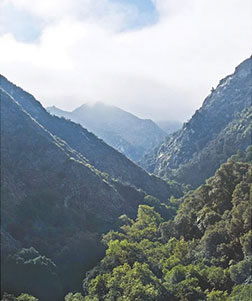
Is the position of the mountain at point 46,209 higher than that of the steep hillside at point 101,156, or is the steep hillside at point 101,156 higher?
the steep hillside at point 101,156

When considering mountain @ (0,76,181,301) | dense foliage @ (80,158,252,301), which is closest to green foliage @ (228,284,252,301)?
dense foliage @ (80,158,252,301)

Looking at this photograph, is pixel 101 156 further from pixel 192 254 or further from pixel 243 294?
pixel 243 294

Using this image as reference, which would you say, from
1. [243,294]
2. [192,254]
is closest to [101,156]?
[192,254]

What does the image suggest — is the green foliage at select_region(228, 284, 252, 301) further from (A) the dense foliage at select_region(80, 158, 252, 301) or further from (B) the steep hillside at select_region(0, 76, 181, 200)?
(B) the steep hillside at select_region(0, 76, 181, 200)

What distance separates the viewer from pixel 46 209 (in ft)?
336

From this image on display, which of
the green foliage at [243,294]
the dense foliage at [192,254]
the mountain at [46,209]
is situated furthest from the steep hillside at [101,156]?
the green foliage at [243,294]

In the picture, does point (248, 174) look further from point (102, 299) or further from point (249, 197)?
point (102, 299)

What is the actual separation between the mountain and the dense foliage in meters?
7.29

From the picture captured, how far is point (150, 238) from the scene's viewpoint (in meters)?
98.1

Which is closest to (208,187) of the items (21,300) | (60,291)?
(60,291)

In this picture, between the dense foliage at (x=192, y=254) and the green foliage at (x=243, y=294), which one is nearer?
the green foliage at (x=243, y=294)

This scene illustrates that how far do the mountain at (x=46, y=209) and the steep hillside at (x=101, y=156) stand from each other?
99.1 ft

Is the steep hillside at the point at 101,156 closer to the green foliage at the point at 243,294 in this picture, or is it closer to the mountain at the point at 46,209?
the mountain at the point at 46,209

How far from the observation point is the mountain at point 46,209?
72.8 m
